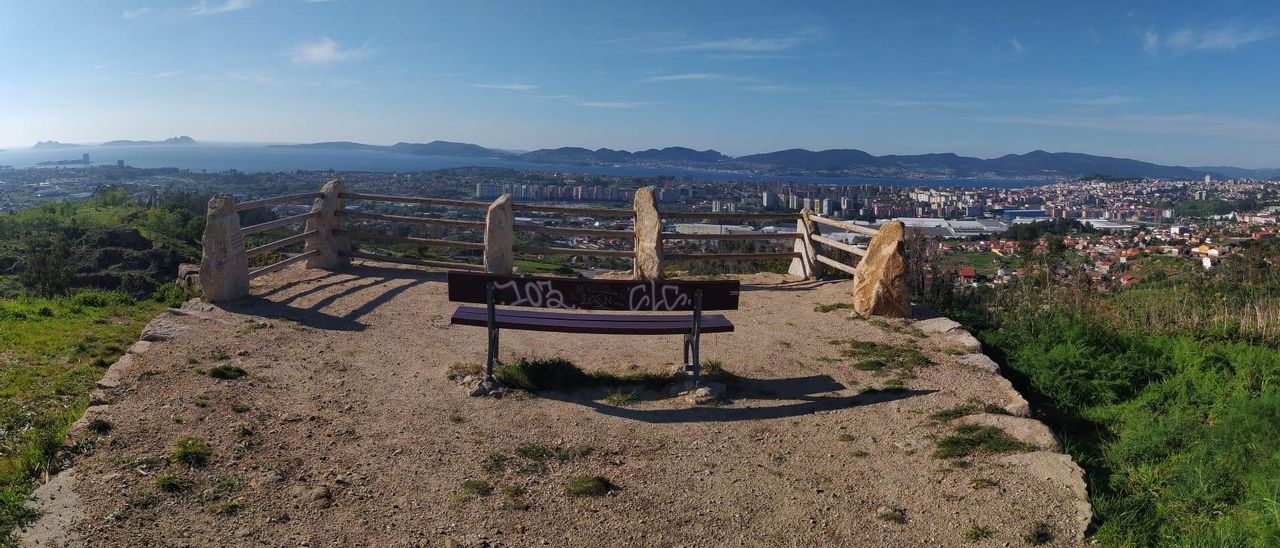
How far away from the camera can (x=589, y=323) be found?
6.29 meters

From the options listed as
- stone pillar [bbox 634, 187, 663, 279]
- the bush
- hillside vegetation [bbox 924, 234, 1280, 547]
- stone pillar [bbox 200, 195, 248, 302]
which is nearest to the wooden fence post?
hillside vegetation [bbox 924, 234, 1280, 547]

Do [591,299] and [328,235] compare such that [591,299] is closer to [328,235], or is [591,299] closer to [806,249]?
[806,249]

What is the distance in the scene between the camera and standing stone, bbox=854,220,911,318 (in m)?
8.87

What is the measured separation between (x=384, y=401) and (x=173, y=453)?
1537mm

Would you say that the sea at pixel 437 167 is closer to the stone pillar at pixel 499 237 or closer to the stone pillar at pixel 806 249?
the stone pillar at pixel 806 249

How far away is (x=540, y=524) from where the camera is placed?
420 centimetres

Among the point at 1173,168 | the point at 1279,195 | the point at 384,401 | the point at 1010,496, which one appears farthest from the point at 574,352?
the point at 1173,168

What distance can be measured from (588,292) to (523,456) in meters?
1.70

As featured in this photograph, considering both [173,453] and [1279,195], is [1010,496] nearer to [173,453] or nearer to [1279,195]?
[173,453]

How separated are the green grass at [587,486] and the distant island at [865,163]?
5142 centimetres

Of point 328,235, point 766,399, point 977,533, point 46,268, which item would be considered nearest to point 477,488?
point 766,399

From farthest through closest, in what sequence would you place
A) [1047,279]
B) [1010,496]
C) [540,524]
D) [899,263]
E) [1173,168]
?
[1173,168] < [1047,279] < [899,263] < [1010,496] < [540,524]

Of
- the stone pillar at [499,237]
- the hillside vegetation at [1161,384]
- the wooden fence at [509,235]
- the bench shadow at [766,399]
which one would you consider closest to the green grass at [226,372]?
the bench shadow at [766,399]

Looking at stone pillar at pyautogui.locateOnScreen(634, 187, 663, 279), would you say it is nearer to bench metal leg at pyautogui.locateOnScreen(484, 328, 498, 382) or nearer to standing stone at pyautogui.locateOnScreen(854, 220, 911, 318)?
standing stone at pyautogui.locateOnScreen(854, 220, 911, 318)
